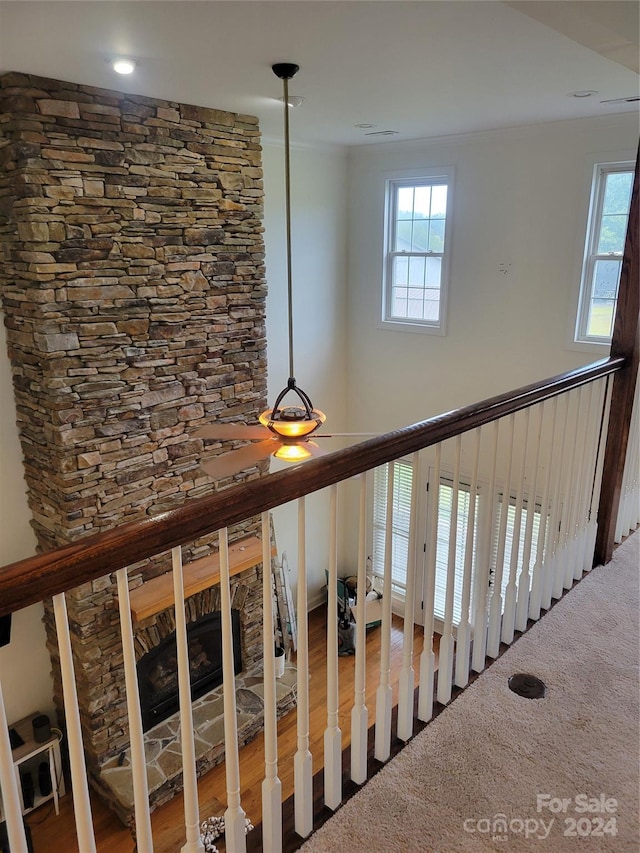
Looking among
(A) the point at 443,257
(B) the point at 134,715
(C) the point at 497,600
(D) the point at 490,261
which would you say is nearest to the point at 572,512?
(C) the point at 497,600

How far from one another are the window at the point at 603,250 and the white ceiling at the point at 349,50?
0.55m

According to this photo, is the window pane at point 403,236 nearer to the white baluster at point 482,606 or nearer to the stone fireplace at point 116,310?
the stone fireplace at point 116,310

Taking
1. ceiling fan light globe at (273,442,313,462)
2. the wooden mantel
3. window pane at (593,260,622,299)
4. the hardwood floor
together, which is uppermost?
window pane at (593,260,622,299)

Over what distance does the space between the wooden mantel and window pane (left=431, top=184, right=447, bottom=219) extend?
140 inches

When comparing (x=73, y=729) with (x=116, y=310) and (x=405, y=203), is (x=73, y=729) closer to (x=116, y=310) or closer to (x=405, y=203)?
(x=116, y=310)

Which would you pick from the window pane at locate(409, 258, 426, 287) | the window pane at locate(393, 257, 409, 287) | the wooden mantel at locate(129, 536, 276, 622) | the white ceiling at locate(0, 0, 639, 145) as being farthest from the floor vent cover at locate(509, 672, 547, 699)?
the window pane at locate(393, 257, 409, 287)

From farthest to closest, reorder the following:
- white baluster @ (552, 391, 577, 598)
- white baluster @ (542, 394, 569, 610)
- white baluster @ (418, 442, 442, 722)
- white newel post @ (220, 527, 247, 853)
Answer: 1. white baluster @ (552, 391, 577, 598)
2. white baluster @ (542, 394, 569, 610)
3. white baluster @ (418, 442, 442, 722)
4. white newel post @ (220, 527, 247, 853)

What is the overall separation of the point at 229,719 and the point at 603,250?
488 centimetres

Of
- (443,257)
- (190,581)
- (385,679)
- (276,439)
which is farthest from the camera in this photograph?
(443,257)

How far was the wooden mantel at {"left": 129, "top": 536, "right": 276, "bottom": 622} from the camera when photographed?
4359 mm

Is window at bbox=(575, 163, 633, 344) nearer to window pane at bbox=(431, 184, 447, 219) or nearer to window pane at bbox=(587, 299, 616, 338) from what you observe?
window pane at bbox=(587, 299, 616, 338)

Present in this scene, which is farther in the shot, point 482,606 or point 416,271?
point 416,271

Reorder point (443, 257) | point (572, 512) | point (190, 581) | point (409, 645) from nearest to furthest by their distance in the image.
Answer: point (409, 645) < point (572, 512) < point (190, 581) < point (443, 257)

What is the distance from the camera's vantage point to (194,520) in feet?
3.92
